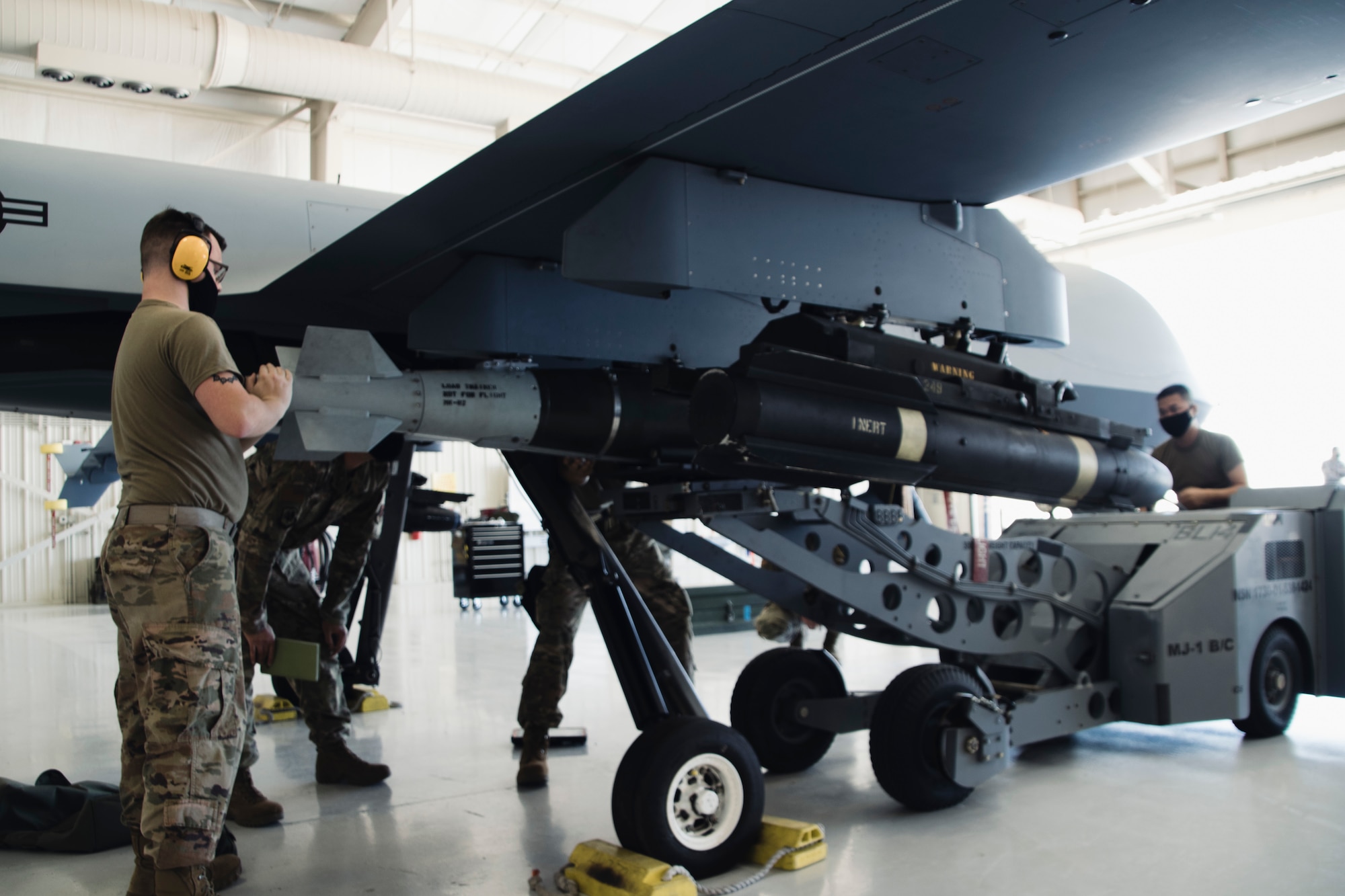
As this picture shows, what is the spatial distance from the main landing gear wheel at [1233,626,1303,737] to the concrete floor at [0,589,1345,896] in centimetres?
12

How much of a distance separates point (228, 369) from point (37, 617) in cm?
1664

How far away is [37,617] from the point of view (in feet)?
52.6

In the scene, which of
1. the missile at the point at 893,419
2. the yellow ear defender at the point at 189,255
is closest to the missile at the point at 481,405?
the missile at the point at 893,419

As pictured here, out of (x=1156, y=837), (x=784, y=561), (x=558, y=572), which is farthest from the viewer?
(x=558, y=572)

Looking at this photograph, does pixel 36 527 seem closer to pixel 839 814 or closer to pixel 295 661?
pixel 295 661

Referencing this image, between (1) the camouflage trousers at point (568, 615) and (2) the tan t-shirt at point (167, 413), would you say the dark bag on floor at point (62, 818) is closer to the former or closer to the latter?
(1) the camouflage trousers at point (568, 615)

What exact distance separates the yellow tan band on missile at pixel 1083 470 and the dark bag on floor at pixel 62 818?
4722mm

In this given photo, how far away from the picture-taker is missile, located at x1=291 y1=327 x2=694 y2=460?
11.7ft

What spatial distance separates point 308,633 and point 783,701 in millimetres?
2685

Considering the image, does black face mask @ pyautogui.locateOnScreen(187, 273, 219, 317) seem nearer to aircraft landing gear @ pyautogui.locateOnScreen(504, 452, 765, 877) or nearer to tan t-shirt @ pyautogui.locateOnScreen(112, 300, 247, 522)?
tan t-shirt @ pyautogui.locateOnScreen(112, 300, 247, 522)

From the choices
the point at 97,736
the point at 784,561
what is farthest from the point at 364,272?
the point at 97,736

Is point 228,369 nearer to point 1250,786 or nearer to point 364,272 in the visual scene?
point 364,272

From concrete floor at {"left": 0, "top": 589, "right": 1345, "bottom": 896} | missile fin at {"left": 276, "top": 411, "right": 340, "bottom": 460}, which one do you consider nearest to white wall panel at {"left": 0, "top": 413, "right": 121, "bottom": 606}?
concrete floor at {"left": 0, "top": 589, "right": 1345, "bottom": 896}

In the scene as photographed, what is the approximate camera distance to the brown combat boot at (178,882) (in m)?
2.46
